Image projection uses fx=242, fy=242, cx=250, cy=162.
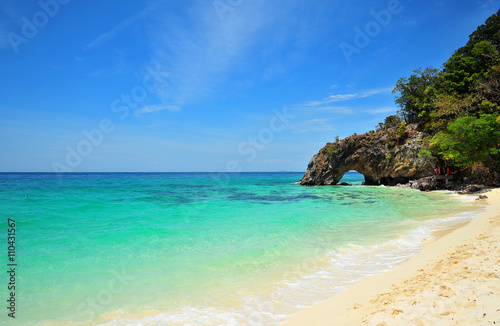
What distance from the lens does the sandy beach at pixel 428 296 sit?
2.92 meters

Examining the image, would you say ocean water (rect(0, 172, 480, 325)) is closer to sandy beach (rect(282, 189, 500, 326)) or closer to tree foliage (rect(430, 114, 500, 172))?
sandy beach (rect(282, 189, 500, 326))

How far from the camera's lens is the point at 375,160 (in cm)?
3828

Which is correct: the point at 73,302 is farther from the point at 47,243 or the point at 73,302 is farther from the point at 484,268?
the point at 484,268

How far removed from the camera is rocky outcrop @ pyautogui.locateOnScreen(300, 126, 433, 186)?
32.8 metres

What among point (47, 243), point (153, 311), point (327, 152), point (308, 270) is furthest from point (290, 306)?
point (327, 152)

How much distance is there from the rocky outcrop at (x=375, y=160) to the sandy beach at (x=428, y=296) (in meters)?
30.6

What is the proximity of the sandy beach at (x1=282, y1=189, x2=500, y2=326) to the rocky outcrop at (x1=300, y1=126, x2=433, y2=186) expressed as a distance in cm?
3059

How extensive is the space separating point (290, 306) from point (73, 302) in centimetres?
433

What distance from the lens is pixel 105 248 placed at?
830 centimetres

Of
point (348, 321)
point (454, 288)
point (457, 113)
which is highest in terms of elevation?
point (457, 113)

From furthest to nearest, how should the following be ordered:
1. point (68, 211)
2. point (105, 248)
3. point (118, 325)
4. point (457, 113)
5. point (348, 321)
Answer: point (457, 113)
point (68, 211)
point (105, 248)
point (118, 325)
point (348, 321)
